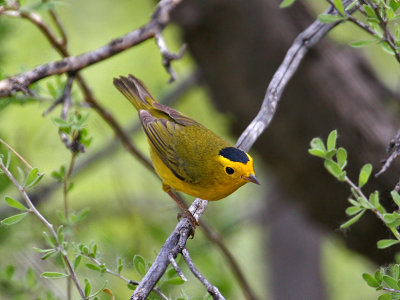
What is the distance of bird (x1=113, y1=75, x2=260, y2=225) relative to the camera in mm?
3520

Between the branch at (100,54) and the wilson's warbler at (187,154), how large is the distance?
82 cm

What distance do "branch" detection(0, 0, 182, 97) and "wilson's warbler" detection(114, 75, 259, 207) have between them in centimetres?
82

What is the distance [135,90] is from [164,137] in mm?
486

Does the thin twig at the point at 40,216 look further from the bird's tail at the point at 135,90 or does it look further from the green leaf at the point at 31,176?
the bird's tail at the point at 135,90

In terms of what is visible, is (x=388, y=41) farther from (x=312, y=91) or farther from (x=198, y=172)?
(x=312, y=91)

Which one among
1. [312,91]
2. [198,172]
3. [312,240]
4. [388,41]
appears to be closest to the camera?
[388,41]

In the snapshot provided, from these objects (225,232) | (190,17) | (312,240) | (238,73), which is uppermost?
(190,17)

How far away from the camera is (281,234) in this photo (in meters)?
6.87

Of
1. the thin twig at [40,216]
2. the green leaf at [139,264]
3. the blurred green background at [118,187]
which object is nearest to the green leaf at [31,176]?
the thin twig at [40,216]

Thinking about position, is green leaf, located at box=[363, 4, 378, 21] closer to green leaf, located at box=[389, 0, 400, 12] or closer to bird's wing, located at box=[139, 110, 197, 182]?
green leaf, located at box=[389, 0, 400, 12]

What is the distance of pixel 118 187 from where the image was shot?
6027 mm

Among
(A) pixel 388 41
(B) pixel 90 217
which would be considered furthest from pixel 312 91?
(A) pixel 388 41

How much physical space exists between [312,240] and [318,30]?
419 centimetres

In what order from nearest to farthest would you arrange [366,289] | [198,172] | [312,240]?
[198,172]
[312,240]
[366,289]
